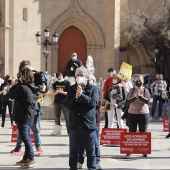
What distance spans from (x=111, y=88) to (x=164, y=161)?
3592 mm

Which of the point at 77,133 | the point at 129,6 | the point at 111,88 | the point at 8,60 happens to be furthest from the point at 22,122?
the point at 129,6

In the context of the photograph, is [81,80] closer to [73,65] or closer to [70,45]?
[73,65]

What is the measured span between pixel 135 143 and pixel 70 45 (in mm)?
28282

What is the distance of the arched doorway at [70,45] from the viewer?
41.2 meters

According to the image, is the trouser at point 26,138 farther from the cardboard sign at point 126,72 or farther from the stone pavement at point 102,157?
the cardboard sign at point 126,72

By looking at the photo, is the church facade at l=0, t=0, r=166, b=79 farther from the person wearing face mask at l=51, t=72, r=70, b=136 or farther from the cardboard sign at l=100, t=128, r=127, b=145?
the cardboard sign at l=100, t=128, r=127, b=145

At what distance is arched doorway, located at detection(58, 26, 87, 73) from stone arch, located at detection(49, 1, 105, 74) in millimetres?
413

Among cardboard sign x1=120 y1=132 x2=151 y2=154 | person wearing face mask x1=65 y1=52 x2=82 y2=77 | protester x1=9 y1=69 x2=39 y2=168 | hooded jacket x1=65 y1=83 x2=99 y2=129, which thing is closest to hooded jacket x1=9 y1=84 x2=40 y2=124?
protester x1=9 y1=69 x2=39 y2=168

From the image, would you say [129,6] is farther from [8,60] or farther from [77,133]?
[77,133]

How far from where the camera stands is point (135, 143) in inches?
527

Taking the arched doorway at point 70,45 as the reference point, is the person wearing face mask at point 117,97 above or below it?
below

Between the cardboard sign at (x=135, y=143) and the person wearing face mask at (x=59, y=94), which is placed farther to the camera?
the person wearing face mask at (x=59, y=94)

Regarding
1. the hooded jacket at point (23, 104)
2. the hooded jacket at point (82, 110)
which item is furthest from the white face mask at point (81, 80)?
the hooded jacket at point (23, 104)

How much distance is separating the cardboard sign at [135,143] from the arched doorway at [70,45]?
27.8 m
